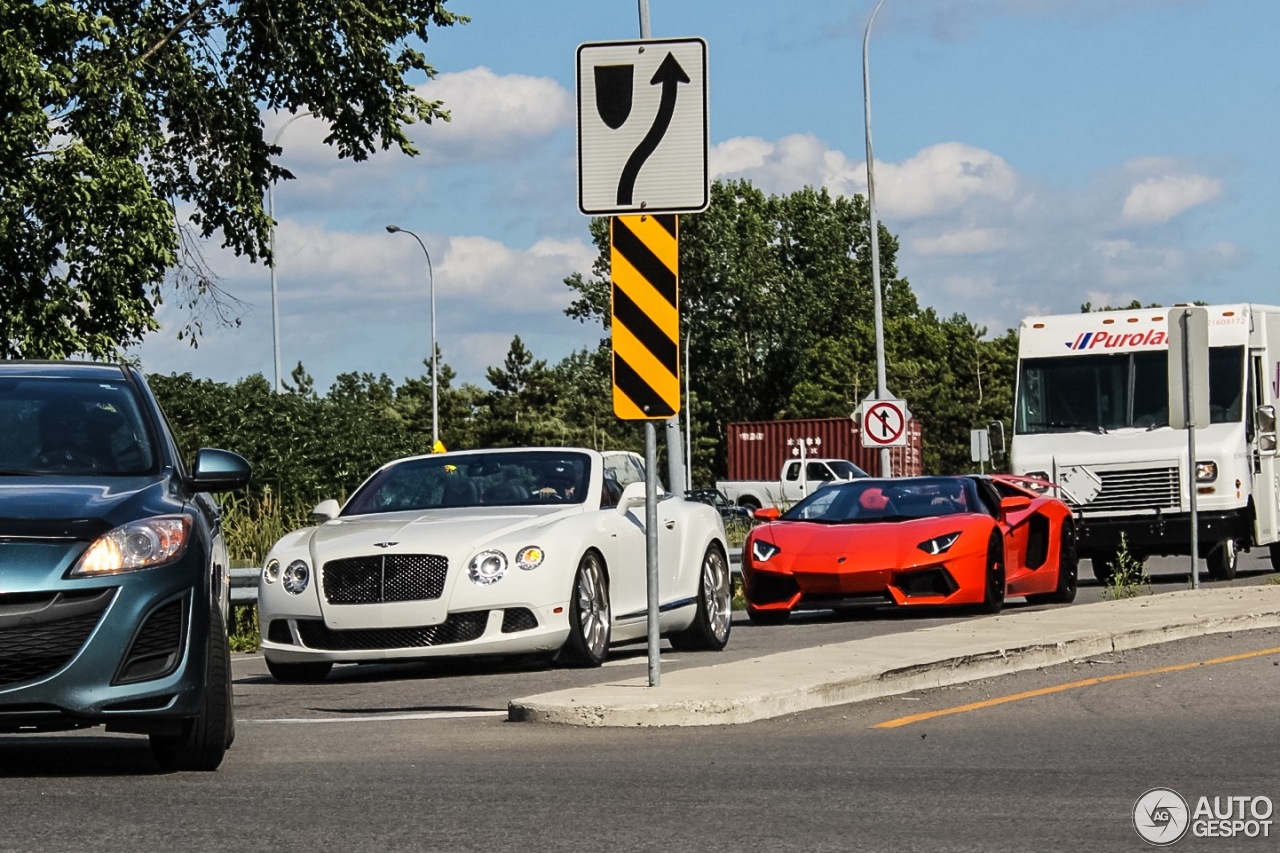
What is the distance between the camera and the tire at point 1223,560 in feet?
82.1

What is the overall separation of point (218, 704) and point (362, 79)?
20732 millimetres

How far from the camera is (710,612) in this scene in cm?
1541

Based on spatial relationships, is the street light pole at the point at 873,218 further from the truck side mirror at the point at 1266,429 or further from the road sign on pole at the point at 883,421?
the truck side mirror at the point at 1266,429

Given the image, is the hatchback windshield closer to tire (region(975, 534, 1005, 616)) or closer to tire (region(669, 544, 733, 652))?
tire (region(669, 544, 733, 652))

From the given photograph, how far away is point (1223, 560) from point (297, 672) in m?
14.5

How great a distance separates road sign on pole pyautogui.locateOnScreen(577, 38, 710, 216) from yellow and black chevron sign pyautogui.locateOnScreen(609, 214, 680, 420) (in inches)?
5.2

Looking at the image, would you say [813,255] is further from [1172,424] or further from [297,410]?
[1172,424]

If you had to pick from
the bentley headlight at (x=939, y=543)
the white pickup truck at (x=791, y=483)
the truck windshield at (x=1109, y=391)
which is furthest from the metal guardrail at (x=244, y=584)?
the white pickup truck at (x=791, y=483)

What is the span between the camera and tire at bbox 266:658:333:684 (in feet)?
44.3

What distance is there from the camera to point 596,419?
4732 inches

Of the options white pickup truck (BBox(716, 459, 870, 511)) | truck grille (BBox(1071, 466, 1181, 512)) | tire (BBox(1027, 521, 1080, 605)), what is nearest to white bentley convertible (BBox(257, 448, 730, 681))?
tire (BBox(1027, 521, 1080, 605))

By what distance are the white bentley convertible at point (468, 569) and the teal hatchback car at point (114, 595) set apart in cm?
437

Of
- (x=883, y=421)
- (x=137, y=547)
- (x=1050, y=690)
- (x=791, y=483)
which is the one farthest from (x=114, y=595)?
(x=791, y=483)

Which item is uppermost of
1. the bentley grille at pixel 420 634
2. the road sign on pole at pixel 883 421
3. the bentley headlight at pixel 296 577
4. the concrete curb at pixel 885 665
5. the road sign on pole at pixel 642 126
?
the road sign on pole at pixel 642 126
